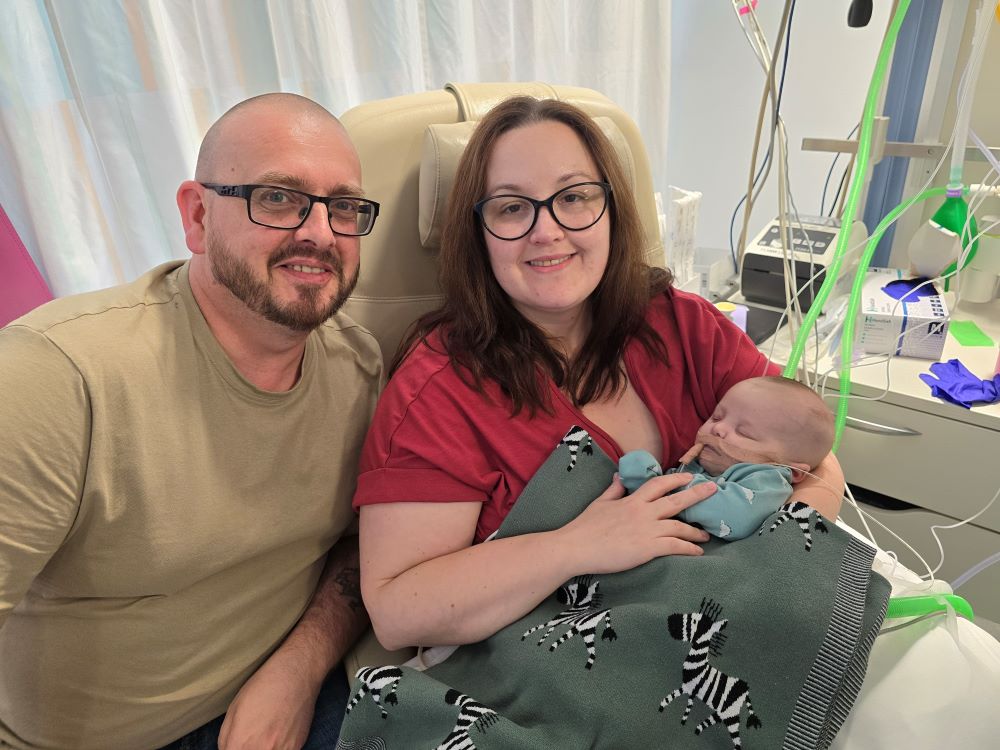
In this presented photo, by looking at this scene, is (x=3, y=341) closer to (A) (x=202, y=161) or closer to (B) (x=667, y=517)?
(A) (x=202, y=161)

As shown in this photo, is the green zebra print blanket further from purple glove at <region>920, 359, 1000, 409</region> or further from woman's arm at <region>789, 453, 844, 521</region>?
purple glove at <region>920, 359, 1000, 409</region>

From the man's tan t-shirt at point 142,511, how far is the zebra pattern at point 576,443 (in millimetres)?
378

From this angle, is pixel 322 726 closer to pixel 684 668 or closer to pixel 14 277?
pixel 684 668

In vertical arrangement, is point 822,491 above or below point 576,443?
below

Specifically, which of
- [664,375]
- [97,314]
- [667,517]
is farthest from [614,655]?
[97,314]

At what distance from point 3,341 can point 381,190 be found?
64 centimetres

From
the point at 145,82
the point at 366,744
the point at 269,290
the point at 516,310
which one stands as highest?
the point at 145,82

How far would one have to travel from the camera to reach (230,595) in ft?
3.28

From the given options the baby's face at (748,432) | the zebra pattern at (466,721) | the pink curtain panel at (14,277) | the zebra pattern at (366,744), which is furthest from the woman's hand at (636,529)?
the pink curtain panel at (14,277)

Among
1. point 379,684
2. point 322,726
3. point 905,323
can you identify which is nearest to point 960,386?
point 905,323

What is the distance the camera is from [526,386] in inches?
42.5

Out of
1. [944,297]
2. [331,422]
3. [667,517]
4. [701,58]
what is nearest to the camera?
[667,517]

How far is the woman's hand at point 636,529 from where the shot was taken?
912 mm

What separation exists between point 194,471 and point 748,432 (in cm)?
85
